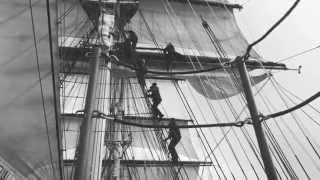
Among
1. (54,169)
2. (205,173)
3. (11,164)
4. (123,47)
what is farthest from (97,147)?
(205,173)

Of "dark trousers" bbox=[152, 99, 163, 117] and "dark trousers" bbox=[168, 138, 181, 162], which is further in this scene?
"dark trousers" bbox=[152, 99, 163, 117]

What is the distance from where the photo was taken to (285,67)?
8852 mm

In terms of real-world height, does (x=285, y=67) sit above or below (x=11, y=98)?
above

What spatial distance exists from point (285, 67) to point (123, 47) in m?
5.30

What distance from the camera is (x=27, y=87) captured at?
0.88 metres

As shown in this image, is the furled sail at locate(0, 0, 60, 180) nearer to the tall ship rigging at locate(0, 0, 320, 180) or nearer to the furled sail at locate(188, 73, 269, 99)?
the tall ship rigging at locate(0, 0, 320, 180)

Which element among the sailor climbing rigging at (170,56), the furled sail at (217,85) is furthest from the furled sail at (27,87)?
the furled sail at (217,85)

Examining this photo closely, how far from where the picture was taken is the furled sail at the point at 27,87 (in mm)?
799

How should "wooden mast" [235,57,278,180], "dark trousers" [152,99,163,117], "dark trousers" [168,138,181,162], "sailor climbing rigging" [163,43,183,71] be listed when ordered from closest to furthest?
"wooden mast" [235,57,278,180], "dark trousers" [168,138,181,162], "dark trousers" [152,99,163,117], "sailor climbing rigging" [163,43,183,71]

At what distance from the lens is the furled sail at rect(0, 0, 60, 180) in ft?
2.62

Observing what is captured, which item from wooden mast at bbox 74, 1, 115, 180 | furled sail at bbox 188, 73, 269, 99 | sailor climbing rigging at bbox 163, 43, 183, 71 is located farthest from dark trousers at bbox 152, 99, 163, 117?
wooden mast at bbox 74, 1, 115, 180

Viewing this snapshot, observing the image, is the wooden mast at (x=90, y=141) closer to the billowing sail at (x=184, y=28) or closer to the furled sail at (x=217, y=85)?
the furled sail at (x=217, y=85)

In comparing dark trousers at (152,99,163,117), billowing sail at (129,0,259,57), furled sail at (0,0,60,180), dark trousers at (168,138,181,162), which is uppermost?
billowing sail at (129,0,259,57)

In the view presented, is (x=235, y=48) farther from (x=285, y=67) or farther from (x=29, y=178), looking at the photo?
(x=29, y=178)
